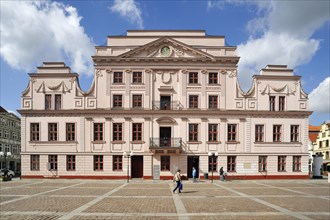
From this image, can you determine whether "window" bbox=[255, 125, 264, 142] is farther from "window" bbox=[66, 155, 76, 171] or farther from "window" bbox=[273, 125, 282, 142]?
"window" bbox=[66, 155, 76, 171]

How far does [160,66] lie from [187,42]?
446cm

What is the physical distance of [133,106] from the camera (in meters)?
33.7

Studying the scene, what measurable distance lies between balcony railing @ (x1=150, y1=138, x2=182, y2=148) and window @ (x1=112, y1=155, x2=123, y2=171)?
414 cm

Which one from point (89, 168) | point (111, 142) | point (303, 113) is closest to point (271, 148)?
point (303, 113)

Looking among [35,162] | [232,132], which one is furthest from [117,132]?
[232,132]

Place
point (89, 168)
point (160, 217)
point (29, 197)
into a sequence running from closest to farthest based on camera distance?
point (160, 217), point (29, 197), point (89, 168)

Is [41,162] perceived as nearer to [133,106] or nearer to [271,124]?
[133,106]

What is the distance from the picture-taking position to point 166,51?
34.2m

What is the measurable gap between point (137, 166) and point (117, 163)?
2342mm

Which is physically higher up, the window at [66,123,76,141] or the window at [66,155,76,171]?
the window at [66,123,76,141]

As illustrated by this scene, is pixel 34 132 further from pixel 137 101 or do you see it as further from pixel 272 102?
pixel 272 102

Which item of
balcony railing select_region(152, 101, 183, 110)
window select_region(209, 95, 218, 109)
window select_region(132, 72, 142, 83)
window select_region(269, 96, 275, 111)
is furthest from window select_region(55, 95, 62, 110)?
window select_region(269, 96, 275, 111)

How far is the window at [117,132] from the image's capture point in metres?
33.4

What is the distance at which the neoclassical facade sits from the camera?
3319 cm
